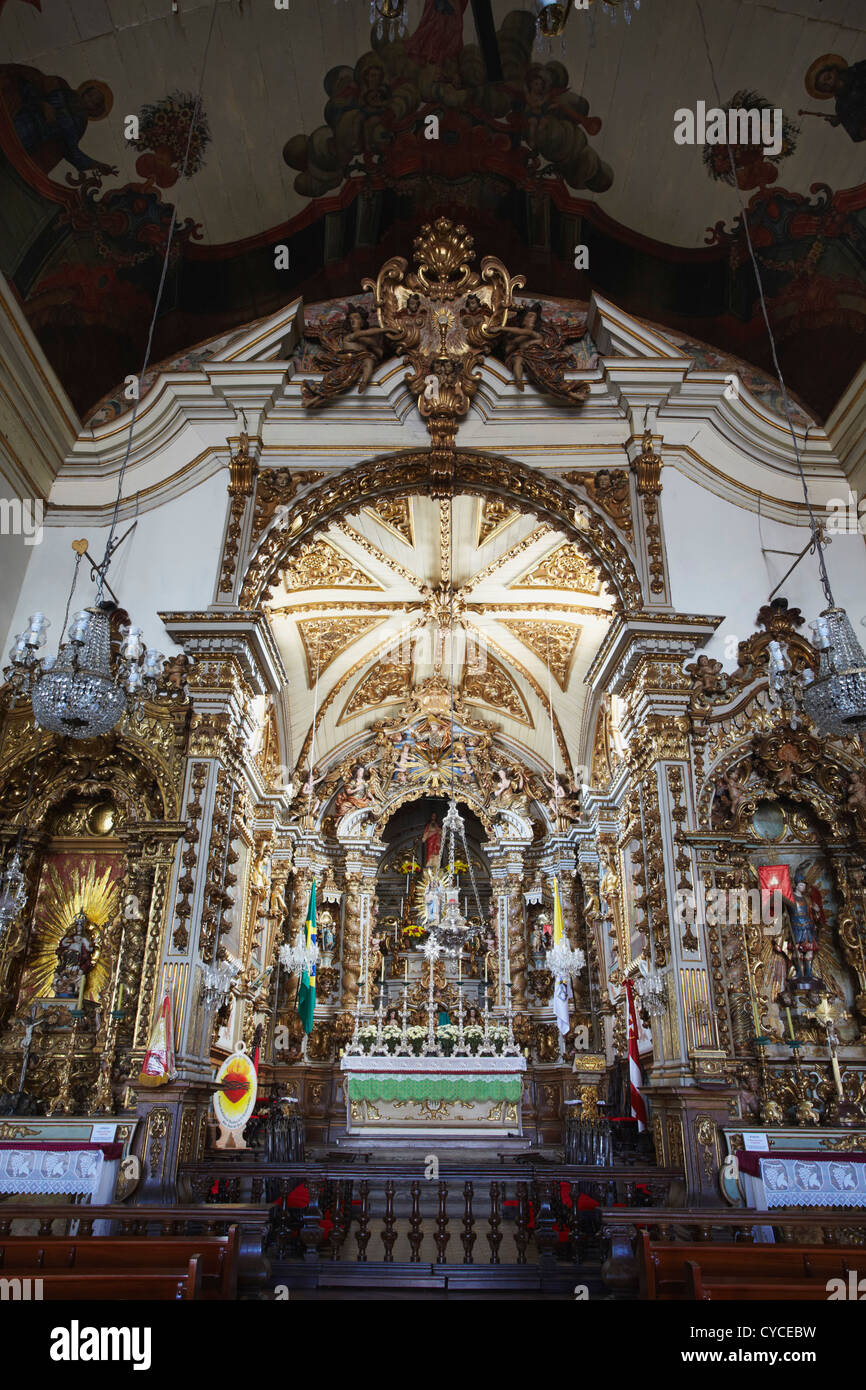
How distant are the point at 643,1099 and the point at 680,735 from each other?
3.77m

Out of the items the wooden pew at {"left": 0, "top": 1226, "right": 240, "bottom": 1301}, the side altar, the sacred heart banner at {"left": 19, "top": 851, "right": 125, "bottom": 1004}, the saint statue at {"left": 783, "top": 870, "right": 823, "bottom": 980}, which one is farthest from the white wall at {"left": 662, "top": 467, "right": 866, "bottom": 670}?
the wooden pew at {"left": 0, "top": 1226, "right": 240, "bottom": 1301}

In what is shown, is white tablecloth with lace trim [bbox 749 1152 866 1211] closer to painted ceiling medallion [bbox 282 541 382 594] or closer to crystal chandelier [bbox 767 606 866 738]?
crystal chandelier [bbox 767 606 866 738]

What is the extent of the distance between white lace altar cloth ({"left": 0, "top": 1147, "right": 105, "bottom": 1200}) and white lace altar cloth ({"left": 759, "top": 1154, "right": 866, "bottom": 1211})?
4.99 metres

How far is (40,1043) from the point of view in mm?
8734

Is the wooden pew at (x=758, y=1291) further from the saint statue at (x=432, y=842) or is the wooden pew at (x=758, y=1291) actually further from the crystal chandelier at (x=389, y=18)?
the saint statue at (x=432, y=842)

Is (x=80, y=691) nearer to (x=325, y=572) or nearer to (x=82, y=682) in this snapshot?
(x=82, y=682)

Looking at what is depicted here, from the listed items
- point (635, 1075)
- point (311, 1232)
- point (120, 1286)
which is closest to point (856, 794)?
point (635, 1075)

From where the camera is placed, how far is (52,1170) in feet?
22.4

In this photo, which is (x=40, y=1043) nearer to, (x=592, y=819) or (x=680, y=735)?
(x=680, y=735)

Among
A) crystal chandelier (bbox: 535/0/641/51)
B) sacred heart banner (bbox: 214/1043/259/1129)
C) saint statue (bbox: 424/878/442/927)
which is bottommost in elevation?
sacred heart banner (bbox: 214/1043/259/1129)

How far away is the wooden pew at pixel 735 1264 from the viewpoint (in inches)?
169

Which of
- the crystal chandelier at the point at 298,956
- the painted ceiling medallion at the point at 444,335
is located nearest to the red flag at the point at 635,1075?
the crystal chandelier at the point at 298,956

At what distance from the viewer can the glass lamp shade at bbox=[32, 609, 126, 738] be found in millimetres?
6891

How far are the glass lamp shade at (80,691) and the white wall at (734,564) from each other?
6010 millimetres
